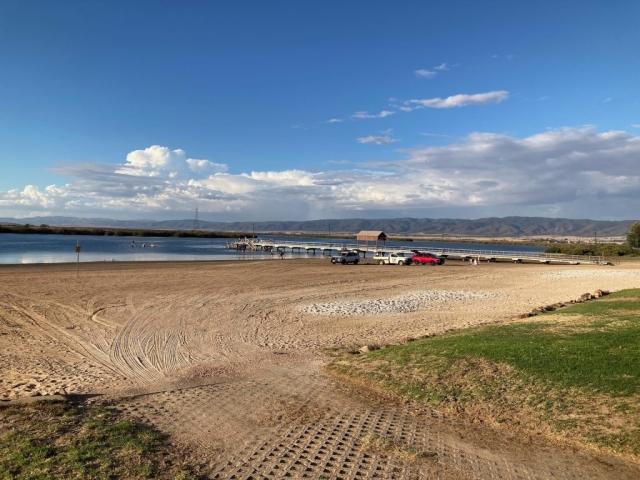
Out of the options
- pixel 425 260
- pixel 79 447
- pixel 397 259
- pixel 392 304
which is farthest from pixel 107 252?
pixel 79 447

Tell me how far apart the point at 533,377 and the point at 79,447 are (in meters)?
6.25

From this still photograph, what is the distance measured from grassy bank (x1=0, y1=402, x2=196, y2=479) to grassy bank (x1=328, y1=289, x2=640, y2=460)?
367 cm

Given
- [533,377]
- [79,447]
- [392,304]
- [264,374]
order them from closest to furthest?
[79,447] < [533,377] < [264,374] < [392,304]

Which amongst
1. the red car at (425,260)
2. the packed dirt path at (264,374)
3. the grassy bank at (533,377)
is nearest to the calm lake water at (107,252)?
the red car at (425,260)

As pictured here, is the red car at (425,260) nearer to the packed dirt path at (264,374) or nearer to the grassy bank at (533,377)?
the packed dirt path at (264,374)

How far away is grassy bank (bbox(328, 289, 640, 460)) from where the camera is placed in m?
5.89

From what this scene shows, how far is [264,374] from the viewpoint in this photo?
8.81 m

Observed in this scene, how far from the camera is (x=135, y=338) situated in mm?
12320

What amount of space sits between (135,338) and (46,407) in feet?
19.8

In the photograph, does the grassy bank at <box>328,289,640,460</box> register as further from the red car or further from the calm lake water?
the calm lake water

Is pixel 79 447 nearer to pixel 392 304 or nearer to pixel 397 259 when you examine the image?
pixel 392 304

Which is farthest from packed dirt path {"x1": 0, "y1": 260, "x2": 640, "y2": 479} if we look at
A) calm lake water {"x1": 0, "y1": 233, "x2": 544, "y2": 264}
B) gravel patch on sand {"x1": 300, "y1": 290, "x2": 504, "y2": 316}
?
calm lake water {"x1": 0, "y1": 233, "x2": 544, "y2": 264}

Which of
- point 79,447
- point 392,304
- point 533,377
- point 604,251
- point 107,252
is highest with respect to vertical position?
point 604,251

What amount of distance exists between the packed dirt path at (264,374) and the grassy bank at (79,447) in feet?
1.23
